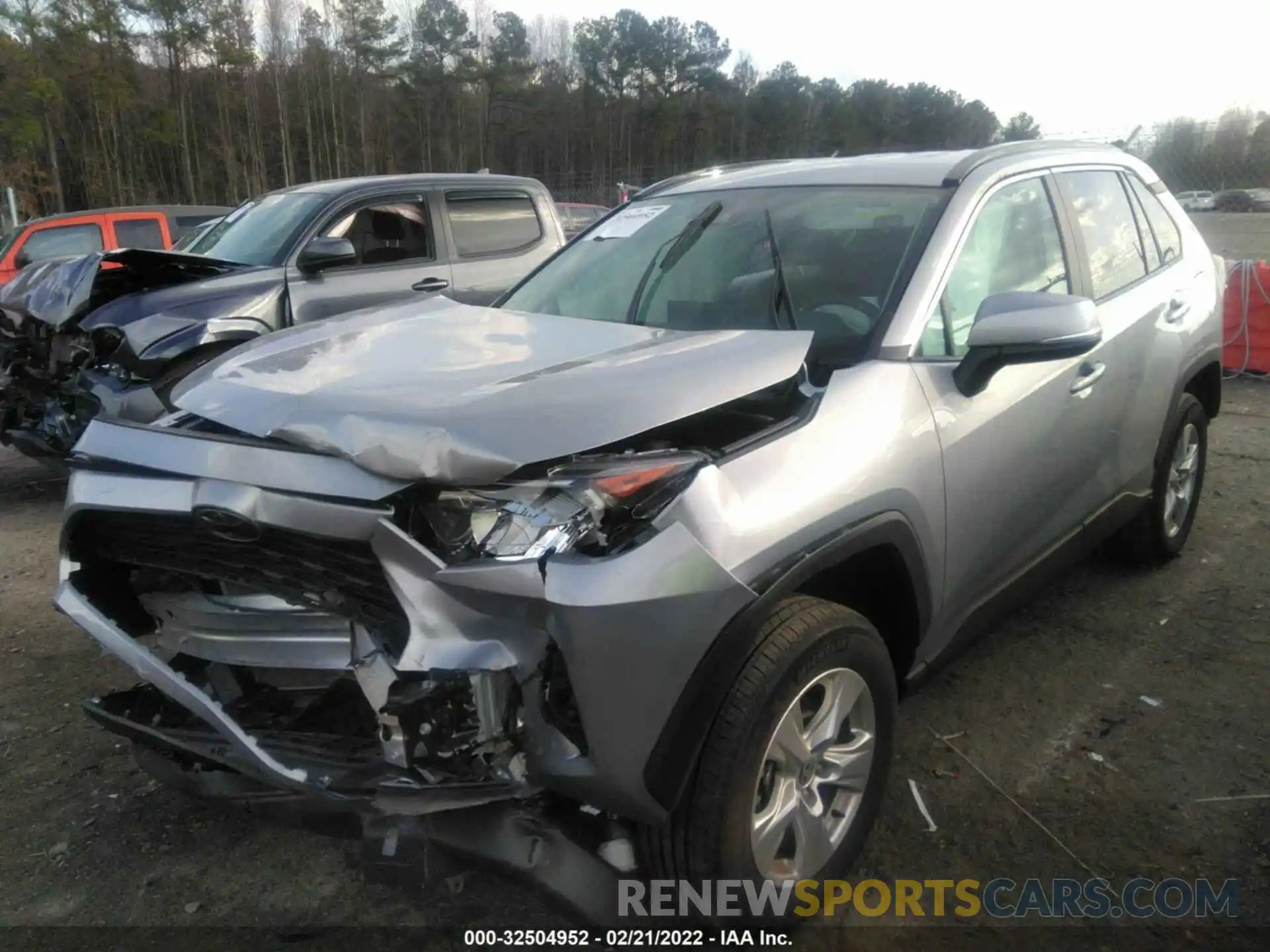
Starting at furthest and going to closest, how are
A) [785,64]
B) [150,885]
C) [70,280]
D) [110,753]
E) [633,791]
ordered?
[785,64], [70,280], [110,753], [150,885], [633,791]

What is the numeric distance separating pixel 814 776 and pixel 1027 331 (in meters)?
1.25

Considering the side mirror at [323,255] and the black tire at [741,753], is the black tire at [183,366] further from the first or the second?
the black tire at [741,753]

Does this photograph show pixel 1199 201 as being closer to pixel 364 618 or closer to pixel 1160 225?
pixel 1160 225

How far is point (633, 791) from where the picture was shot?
186cm

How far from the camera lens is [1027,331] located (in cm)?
250

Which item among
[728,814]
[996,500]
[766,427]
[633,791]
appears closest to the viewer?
[633,791]

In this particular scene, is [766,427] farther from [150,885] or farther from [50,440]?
[50,440]

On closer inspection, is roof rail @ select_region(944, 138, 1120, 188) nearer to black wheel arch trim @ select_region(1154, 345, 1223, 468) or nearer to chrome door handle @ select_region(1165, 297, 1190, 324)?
chrome door handle @ select_region(1165, 297, 1190, 324)

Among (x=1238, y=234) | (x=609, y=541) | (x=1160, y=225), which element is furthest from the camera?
(x=1238, y=234)

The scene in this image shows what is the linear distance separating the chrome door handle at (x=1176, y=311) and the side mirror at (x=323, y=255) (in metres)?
4.55

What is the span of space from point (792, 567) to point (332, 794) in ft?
3.43

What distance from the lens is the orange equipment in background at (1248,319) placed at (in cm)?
858

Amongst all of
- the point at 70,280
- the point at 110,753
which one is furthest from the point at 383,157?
the point at 110,753

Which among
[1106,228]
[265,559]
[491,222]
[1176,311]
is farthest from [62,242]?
[1176,311]
